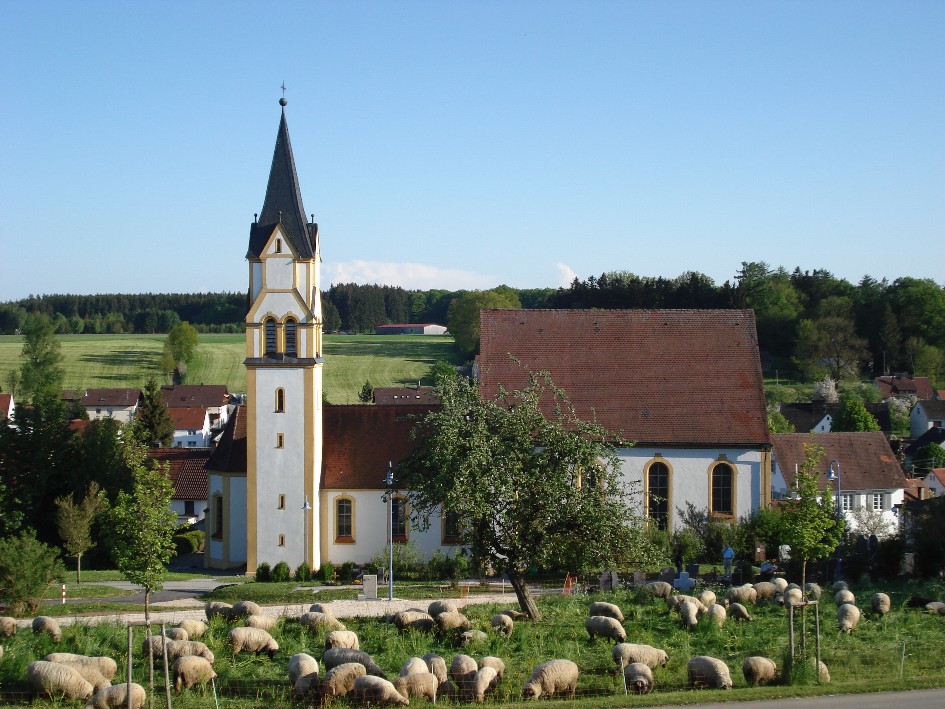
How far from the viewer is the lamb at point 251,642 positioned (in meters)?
22.1

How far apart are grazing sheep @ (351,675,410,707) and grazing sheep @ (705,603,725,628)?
8867mm

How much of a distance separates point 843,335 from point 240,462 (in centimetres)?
8301

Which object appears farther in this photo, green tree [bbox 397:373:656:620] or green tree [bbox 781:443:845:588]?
green tree [bbox 781:443:845:588]

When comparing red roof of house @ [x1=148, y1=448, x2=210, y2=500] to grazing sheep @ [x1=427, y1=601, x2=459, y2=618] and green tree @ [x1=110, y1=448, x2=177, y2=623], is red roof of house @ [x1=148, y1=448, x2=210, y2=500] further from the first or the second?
grazing sheep @ [x1=427, y1=601, x2=459, y2=618]

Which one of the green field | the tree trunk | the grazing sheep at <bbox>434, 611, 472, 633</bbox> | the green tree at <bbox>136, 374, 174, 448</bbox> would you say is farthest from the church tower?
the green field

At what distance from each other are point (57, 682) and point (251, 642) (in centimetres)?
448

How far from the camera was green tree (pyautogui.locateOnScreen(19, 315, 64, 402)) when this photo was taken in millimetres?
99938

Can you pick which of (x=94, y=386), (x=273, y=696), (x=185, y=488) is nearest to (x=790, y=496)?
(x=273, y=696)

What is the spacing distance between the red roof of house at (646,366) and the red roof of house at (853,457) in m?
14.0

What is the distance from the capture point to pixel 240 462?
128ft

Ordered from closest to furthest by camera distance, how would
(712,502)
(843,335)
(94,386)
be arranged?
(712,502) < (843,335) < (94,386)

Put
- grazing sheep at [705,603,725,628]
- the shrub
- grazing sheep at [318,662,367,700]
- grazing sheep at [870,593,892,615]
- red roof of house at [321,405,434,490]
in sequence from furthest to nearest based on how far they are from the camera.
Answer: red roof of house at [321,405,434,490] < the shrub < grazing sheep at [870,593,892,615] < grazing sheep at [705,603,725,628] < grazing sheep at [318,662,367,700]

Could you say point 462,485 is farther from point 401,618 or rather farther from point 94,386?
point 94,386

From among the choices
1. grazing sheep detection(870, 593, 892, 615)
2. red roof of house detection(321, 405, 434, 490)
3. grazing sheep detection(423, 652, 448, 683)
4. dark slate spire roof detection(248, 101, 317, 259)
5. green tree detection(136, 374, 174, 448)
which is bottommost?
grazing sheep detection(423, 652, 448, 683)
